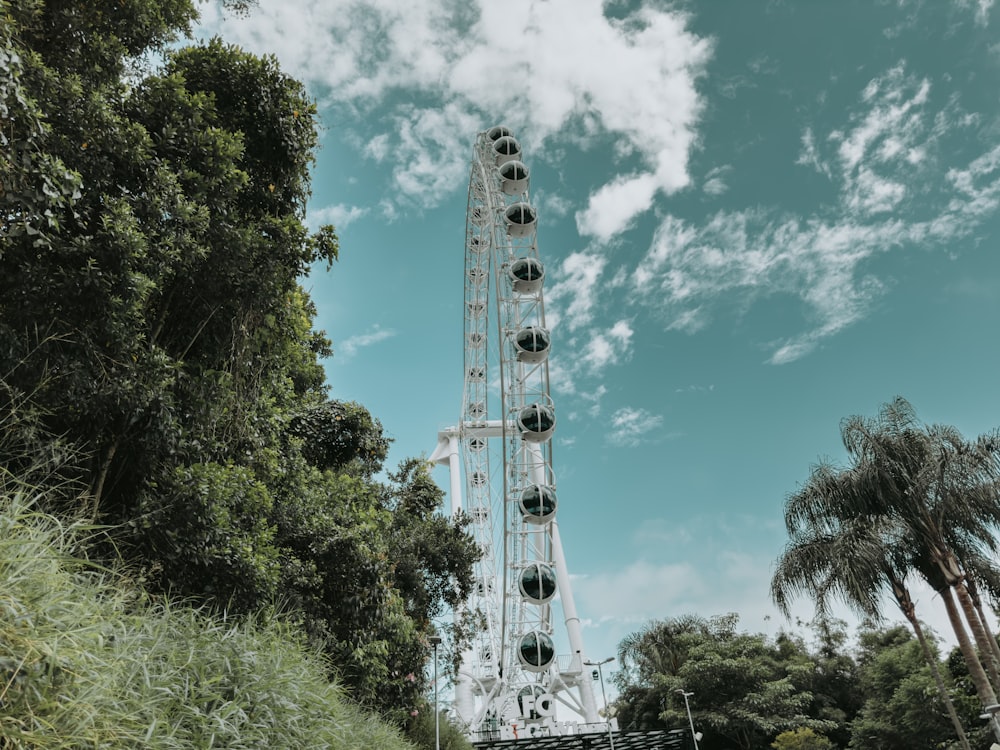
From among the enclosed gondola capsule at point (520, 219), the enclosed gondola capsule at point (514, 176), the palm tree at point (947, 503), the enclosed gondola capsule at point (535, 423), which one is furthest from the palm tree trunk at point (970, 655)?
the enclosed gondola capsule at point (514, 176)

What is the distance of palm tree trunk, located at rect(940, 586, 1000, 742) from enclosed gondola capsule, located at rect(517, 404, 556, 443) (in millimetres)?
11060

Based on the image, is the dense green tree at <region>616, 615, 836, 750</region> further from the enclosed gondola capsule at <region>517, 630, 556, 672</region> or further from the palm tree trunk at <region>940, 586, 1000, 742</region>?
the palm tree trunk at <region>940, 586, 1000, 742</region>

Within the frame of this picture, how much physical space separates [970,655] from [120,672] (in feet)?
51.3

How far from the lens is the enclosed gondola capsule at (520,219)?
23.6 m

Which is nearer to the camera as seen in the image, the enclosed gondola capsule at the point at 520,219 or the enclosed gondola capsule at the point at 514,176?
the enclosed gondola capsule at the point at 520,219

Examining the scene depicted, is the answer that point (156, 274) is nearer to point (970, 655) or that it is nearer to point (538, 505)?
point (970, 655)

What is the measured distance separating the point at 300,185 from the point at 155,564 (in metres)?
4.09

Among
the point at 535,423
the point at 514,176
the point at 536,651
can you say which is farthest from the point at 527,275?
the point at 536,651

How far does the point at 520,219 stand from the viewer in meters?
23.6

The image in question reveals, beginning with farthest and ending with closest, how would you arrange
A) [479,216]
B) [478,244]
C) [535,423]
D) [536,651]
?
[478,244], [479,216], [535,423], [536,651]

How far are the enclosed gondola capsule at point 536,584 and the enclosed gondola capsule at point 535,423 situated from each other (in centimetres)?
400

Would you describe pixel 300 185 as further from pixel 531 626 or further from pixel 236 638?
pixel 531 626

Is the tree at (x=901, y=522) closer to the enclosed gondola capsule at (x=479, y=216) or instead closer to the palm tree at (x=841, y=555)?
the palm tree at (x=841, y=555)

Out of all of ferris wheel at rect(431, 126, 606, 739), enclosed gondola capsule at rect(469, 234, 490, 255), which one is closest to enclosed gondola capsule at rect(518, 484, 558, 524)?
ferris wheel at rect(431, 126, 606, 739)
